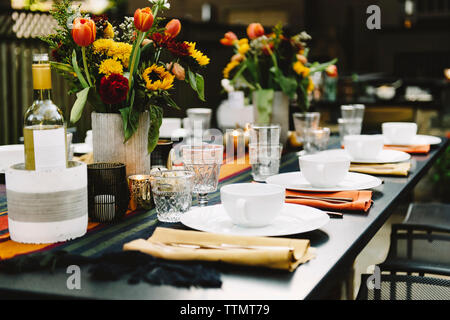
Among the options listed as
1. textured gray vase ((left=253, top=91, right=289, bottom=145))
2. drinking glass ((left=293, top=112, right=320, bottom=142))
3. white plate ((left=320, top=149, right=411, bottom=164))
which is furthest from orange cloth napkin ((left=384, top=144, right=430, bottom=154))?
textured gray vase ((left=253, top=91, right=289, bottom=145))

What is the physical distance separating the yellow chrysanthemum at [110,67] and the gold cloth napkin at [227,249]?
1.37 feet

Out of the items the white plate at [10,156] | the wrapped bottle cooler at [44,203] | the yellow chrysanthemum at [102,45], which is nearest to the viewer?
the wrapped bottle cooler at [44,203]

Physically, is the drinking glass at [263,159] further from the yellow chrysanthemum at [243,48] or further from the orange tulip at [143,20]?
the yellow chrysanthemum at [243,48]

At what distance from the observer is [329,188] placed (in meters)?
1.40

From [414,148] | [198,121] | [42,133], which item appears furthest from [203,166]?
[414,148]

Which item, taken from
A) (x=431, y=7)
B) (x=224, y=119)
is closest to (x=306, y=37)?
(x=224, y=119)

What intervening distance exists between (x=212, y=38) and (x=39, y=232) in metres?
4.62

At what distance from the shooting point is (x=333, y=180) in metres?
1.39

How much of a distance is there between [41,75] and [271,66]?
A: 4.57ft

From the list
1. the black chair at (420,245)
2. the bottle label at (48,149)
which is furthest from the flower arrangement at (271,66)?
the bottle label at (48,149)

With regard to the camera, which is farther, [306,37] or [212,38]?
[212,38]

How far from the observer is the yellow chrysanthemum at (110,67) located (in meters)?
1.23

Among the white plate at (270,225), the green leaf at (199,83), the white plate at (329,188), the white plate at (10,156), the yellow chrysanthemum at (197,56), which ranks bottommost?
the white plate at (270,225)

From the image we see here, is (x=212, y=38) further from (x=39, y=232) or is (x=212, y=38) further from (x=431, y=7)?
(x=431, y=7)
